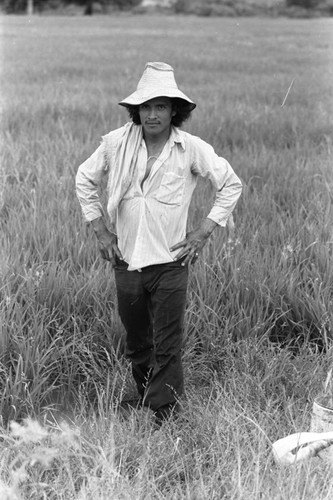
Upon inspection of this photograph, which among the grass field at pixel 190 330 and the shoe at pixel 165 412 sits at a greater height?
the grass field at pixel 190 330

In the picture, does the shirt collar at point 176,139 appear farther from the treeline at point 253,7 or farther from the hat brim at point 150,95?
the treeline at point 253,7

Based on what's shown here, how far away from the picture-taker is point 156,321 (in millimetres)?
2293

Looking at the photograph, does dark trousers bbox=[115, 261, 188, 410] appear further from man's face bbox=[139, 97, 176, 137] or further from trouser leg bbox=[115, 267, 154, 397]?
man's face bbox=[139, 97, 176, 137]

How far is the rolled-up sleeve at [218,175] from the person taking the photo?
7.30 ft

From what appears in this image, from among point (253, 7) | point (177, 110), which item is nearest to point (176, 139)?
point (177, 110)

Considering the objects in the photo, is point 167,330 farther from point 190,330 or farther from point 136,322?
point 190,330

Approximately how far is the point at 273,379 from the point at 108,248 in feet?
2.36

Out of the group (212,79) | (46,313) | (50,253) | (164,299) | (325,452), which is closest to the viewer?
(325,452)

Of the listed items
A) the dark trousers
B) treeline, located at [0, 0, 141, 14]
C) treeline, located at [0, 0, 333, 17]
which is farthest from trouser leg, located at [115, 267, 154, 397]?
treeline, located at [0, 0, 141, 14]

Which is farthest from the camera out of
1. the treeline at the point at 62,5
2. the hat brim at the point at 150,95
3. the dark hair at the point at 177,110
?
the treeline at the point at 62,5

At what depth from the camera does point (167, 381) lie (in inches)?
92.8

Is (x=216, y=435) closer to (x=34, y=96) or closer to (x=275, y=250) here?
(x=275, y=250)

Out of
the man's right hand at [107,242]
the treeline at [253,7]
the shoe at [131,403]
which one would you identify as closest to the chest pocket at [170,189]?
the man's right hand at [107,242]

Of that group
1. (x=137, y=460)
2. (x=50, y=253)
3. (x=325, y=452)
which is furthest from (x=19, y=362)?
(x=325, y=452)
